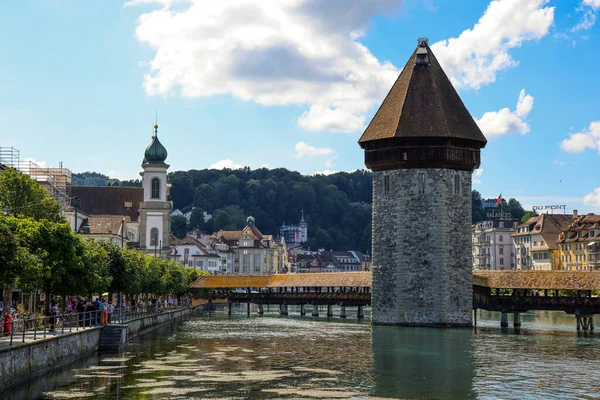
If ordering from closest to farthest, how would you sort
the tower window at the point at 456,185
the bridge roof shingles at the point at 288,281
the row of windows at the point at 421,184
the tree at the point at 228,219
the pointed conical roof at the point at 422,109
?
the row of windows at the point at 421,184 < the pointed conical roof at the point at 422,109 < the tower window at the point at 456,185 < the bridge roof shingles at the point at 288,281 < the tree at the point at 228,219

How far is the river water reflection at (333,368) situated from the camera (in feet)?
76.1

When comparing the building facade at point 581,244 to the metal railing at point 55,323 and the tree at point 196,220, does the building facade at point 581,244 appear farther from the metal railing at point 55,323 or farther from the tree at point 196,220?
the tree at point 196,220

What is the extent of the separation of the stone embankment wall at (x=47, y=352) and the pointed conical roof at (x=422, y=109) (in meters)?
23.3

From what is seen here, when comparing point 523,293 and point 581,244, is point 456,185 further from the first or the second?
point 581,244

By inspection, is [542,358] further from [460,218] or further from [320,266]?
[320,266]

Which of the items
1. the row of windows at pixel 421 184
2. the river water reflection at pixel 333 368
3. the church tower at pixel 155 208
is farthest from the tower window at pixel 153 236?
the river water reflection at pixel 333 368

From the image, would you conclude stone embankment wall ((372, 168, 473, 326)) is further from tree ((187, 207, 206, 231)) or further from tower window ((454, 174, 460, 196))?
tree ((187, 207, 206, 231))

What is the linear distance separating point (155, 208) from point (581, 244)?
4625 cm

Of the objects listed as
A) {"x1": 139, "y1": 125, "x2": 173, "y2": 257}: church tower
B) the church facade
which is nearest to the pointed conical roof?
the church facade

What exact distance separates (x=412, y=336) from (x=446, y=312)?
7.14 metres

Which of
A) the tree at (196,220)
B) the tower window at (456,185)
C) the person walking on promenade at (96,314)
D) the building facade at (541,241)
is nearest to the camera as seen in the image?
the person walking on promenade at (96,314)

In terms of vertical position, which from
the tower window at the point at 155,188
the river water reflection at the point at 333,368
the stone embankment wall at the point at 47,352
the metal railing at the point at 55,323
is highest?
the tower window at the point at 155,188

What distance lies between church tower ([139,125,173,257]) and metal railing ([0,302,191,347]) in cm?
4349

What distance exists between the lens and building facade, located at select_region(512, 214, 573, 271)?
106312 millimetres
